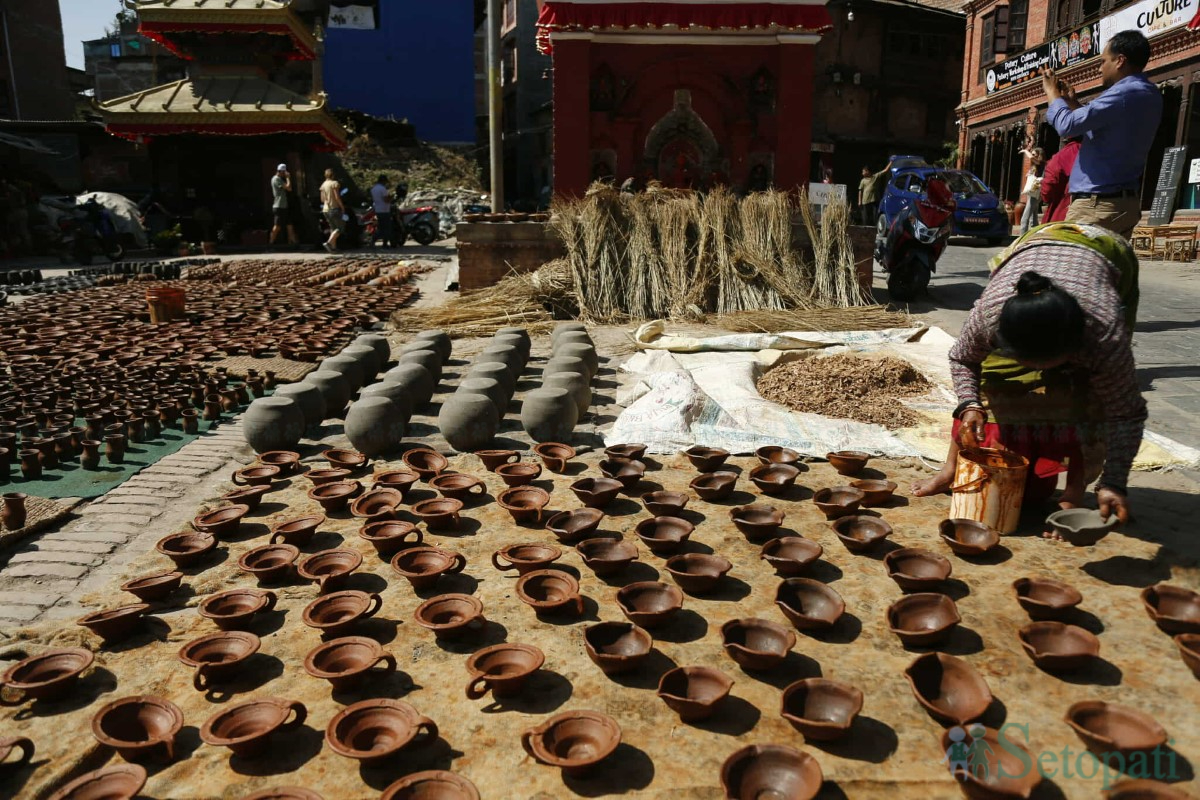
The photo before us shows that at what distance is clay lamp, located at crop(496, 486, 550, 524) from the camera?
3.10 meters

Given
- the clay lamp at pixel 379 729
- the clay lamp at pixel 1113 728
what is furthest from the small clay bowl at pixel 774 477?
the clay lamp at pixel 379 729

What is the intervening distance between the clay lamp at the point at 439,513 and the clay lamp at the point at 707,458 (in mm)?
1135

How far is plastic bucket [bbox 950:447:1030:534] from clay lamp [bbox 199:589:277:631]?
7.94 ft

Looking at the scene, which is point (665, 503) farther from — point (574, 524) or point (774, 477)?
point (774, 477)

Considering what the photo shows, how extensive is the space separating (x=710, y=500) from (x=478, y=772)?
179 cm

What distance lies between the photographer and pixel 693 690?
6.40 feet

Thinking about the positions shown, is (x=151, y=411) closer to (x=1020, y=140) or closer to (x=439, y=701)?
(x=439, y=701)

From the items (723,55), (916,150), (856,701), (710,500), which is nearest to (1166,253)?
(723,55)

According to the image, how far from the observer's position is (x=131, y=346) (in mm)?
6402

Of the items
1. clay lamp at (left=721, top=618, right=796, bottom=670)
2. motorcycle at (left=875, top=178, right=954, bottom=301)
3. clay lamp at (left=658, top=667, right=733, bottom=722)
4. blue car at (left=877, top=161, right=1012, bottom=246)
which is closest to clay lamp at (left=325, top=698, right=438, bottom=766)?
clay lamp at (left=658, top=667, right=733, bottom=722)

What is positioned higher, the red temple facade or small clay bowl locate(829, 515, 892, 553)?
the red temple facade

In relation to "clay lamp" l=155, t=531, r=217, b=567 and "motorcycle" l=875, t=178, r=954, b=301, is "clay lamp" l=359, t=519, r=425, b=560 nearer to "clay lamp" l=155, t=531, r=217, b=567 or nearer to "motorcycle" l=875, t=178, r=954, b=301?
"clay lamp" l=155, t=531, r=217, b=567

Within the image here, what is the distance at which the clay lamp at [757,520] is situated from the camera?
287cm

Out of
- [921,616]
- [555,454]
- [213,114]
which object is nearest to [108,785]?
[921,616]
